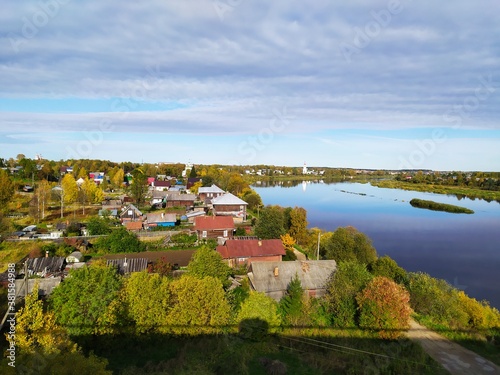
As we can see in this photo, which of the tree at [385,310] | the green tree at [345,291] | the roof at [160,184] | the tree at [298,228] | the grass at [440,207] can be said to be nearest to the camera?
the tree at [385,310]

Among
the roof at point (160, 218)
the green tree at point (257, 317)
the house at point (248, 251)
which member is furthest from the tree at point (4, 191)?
the green tree at point (257, 317)

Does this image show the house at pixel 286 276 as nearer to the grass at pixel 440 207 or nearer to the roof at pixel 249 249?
the roof at pixel 249 249

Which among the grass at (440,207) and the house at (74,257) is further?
the grass at (440,207)

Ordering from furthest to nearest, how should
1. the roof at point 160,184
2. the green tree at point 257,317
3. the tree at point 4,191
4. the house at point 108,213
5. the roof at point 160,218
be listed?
the roof at point 160,184 < the house at point 108,213 < the tree at point 4,191 < the roof at point 160,218 < the green tree at point 257,317

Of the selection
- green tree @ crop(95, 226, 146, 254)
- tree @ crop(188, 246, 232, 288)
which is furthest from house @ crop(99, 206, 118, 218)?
tree @ crop(188, 246, 232, 288)

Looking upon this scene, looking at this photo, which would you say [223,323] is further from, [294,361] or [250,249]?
[250,249]

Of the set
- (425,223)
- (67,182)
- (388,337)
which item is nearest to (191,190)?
(67,182)

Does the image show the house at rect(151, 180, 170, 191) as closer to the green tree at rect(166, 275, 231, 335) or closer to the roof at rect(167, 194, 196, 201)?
the roof at rect(167, 194, 196, 201)
